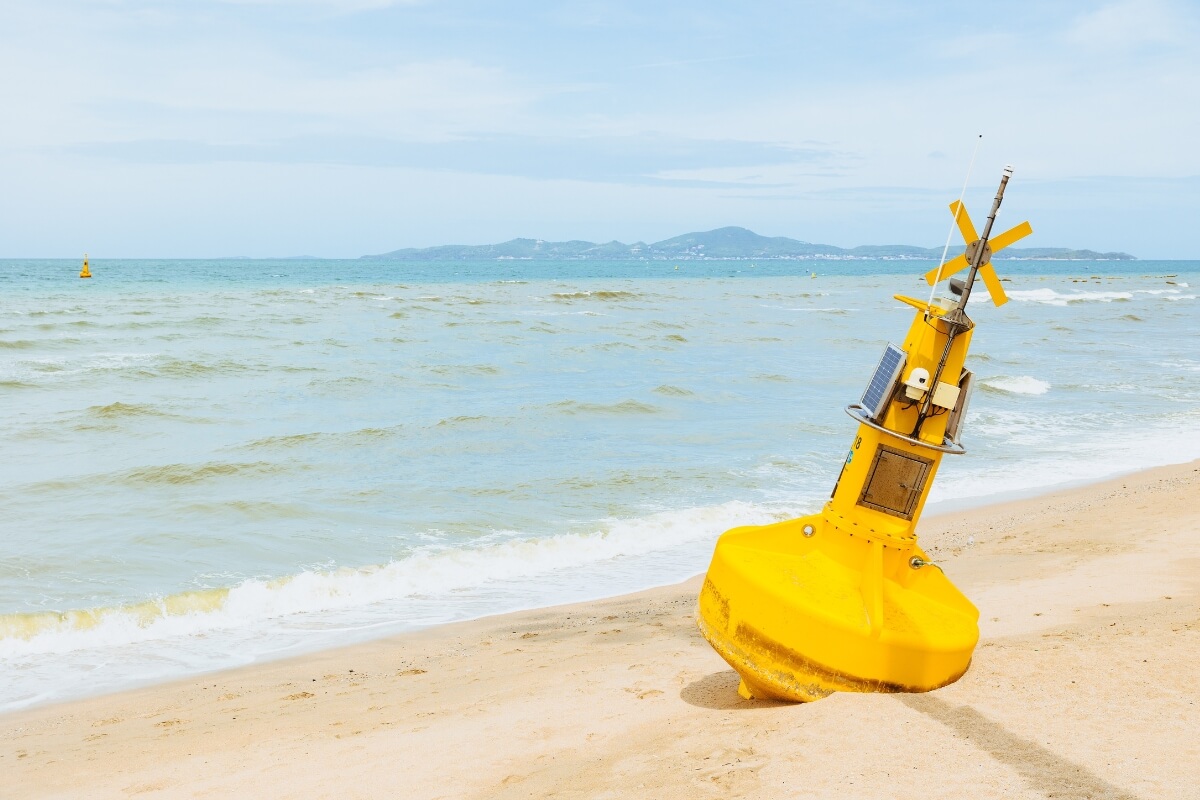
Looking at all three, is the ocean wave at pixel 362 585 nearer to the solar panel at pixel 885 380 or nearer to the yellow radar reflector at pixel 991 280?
the solar panel at pixel 885 380

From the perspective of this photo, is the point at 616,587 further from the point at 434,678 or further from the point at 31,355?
the point at 31,355

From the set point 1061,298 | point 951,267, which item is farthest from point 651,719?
point 1061,298

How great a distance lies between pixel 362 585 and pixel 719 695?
4.66m

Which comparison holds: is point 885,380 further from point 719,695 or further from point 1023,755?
point 719,695

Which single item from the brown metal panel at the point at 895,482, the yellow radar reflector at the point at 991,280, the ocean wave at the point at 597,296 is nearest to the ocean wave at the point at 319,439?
the brown metal panel at the point at 895,482

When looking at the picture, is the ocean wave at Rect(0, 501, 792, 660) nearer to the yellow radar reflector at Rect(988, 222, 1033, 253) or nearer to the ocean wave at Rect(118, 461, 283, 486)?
the ocean wave at Rect(118, 461, 283, 486)

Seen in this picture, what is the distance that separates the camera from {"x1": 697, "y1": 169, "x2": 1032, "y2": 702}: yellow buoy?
468cm

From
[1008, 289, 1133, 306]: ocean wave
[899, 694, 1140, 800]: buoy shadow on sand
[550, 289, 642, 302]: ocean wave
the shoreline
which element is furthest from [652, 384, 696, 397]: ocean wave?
[1008, 289, 1133, 306]: ocean wave

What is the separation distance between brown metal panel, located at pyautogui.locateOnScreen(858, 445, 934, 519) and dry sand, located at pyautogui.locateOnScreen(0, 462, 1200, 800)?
866mm

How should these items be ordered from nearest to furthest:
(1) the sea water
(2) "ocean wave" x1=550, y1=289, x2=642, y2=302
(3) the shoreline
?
1. (3) the shoreline
2. (1) the sea water
3. (2) "ocean wave" x1=550, y1=289, x2=642, y2=302

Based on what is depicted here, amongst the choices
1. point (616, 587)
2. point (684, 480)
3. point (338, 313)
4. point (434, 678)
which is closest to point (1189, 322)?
point (338, 313)

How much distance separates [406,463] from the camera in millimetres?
13883

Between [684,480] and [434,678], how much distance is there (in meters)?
6.71

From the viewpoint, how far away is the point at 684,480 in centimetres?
1309
